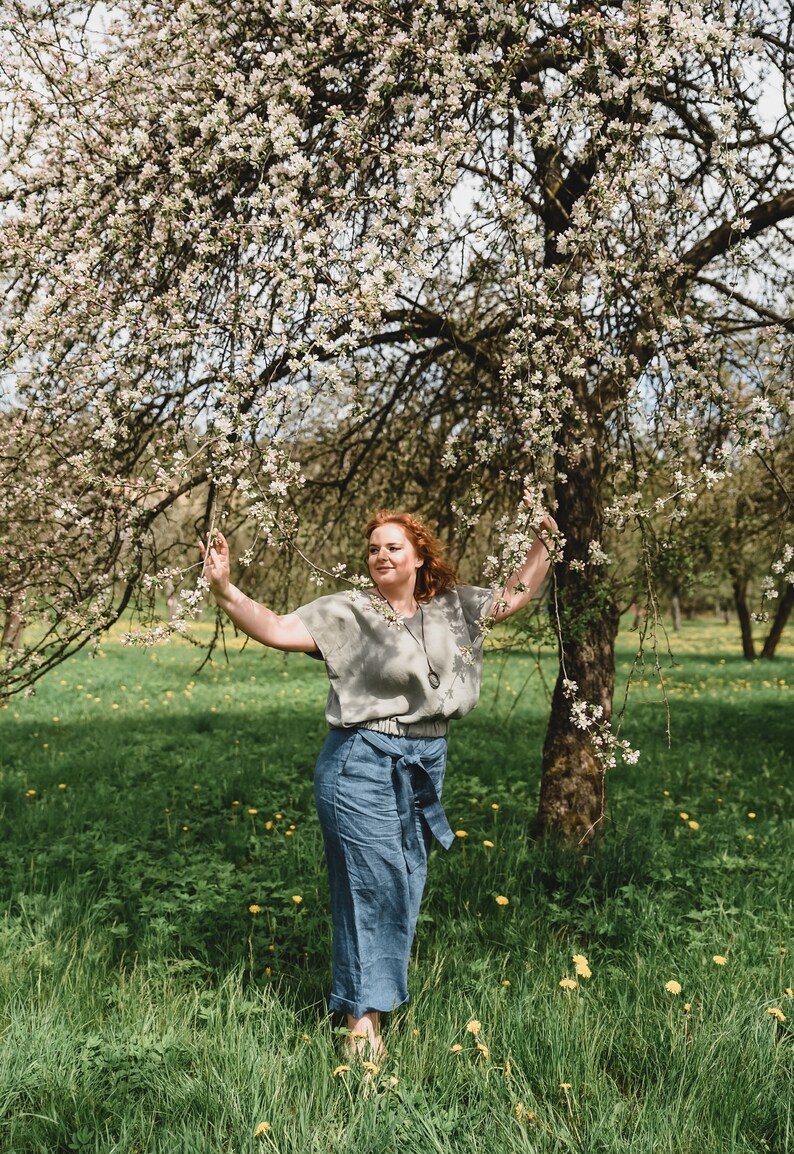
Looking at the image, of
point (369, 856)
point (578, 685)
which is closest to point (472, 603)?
point (369, 856)

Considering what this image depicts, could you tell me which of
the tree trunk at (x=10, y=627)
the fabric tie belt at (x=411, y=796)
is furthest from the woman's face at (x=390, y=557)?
the tree trunk at (x=10, y=627)

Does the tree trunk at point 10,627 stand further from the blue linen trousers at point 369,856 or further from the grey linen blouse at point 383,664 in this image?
the blue linen trousers at point 369,856

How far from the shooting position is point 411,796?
116 inches

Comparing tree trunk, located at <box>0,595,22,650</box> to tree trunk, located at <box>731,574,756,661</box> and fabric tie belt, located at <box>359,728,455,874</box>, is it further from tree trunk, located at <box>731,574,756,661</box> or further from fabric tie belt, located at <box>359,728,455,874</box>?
tree trunk, located at <box>731,574,756,661</box>

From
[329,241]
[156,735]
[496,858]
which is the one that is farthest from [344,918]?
[156,735]

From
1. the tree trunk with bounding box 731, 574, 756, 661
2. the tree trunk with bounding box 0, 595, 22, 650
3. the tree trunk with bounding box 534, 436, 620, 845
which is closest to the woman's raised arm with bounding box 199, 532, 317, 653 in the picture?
the tree trunk with bounding box 0, 595, 22, 650

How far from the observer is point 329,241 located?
2.57 meters

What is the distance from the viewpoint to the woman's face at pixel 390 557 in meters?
3.04

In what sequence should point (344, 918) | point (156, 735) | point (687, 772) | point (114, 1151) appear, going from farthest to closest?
point (156, 735), point (687, 772), point (344, 918), point (114, 1151)

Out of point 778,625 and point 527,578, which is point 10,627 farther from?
point 778,625

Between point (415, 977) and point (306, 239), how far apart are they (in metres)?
2.53

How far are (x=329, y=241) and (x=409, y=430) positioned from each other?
2.50 meters

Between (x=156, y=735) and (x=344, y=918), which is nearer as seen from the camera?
(x=344, y=918)

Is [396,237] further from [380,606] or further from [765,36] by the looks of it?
[765,36]
